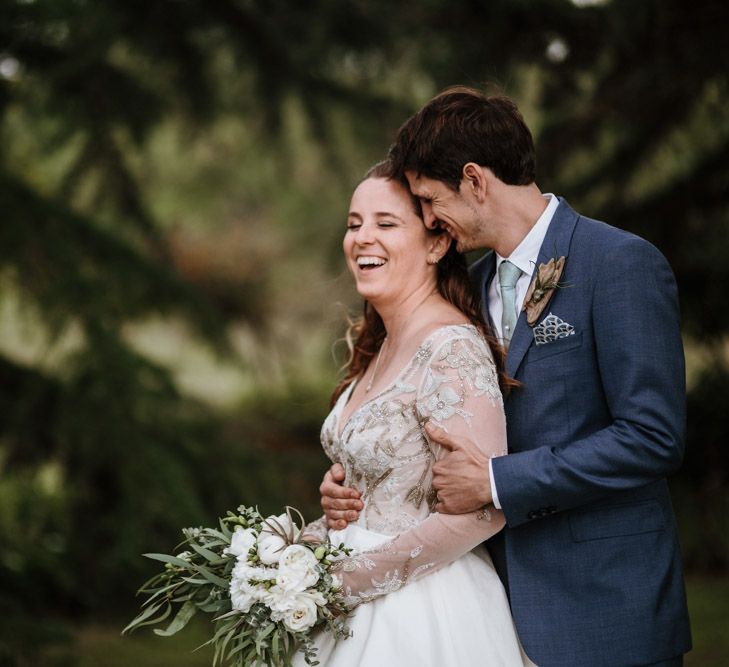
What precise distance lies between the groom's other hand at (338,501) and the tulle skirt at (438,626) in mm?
124

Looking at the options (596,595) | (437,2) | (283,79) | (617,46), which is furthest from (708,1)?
(596,595)

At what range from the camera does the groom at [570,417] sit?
94.3 inches

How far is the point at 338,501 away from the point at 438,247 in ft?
2.66

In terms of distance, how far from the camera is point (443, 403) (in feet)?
8.36

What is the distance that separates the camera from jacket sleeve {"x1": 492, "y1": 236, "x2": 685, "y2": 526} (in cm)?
237

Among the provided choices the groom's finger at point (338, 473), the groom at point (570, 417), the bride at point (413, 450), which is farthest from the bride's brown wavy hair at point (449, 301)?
the groom's finger at point (338, 473)

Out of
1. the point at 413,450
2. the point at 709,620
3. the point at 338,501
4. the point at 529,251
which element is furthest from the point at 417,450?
the point at 709,620

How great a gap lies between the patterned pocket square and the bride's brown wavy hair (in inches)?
5.4

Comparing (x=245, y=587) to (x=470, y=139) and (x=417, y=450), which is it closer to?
(x=417, y=450)

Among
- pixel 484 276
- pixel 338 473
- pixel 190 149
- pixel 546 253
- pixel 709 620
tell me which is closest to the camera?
pixel 546 253

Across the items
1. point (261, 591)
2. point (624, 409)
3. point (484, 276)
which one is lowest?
point (261, 591)

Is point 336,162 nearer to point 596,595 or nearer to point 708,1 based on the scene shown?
point 708,1

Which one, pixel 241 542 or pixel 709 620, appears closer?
pixel 241 542

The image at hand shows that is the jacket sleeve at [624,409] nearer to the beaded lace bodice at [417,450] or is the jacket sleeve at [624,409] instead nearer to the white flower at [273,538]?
the beaded lace bodice at [417,450]
